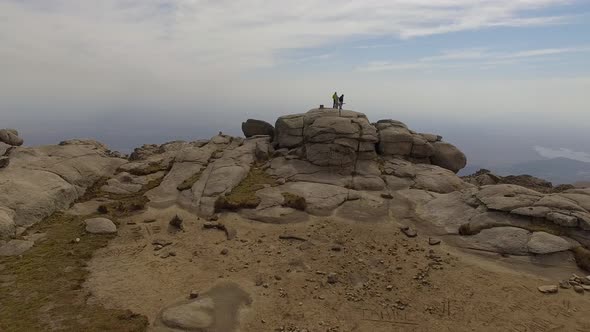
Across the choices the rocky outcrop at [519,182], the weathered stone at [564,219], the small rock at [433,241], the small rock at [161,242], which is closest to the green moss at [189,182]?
the small rock at [161,242]

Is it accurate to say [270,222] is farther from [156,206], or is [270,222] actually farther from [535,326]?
[535,326]

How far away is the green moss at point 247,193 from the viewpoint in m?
36.4

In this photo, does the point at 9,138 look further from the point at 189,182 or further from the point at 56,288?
the point at 56,288

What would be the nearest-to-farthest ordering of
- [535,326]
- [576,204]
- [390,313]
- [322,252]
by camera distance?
[535,326]
[390,313]
[322,252]
[576,204]

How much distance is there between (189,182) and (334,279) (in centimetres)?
2453

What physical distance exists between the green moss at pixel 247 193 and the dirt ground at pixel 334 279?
322 centimetres

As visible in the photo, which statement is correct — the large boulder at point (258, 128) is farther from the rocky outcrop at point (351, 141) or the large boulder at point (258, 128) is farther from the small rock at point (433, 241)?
the small rock at point (433, 241)

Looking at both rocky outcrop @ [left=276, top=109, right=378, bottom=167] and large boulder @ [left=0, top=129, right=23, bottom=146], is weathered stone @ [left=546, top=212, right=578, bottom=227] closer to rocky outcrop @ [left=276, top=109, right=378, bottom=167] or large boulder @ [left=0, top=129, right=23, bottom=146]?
rocky outcrop @ [left=276, top=109, right=378, bottom=167]

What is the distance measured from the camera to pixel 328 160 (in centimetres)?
4694

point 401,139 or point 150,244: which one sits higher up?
point 401,139

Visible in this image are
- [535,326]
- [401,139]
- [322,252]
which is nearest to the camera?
[535,326]

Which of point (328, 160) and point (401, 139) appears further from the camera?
point (401, 139)

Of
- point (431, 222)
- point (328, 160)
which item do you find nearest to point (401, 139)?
point (328, 160)

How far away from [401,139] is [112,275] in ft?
131
